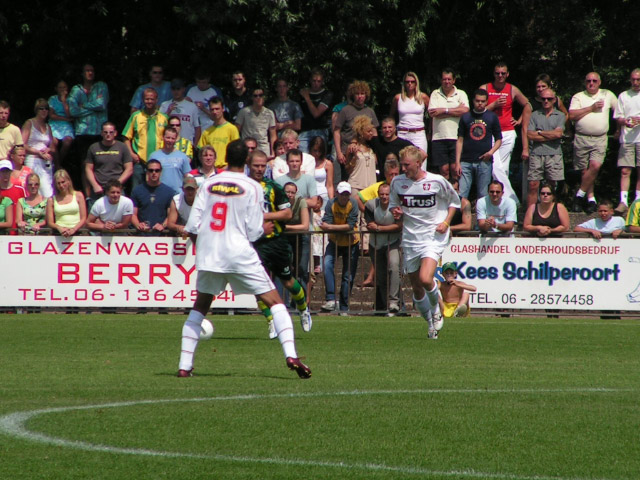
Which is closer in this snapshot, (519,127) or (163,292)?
(163,292)

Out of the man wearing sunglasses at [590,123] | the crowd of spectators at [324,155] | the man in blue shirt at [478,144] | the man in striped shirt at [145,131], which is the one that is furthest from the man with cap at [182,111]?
the man wearing sunglasses at [590,123]

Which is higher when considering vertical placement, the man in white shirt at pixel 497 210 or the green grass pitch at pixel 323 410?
the man in white shirt at pixel 497 210

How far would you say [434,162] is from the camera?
65.0ft

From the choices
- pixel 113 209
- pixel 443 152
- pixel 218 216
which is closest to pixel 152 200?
pixel 113 209

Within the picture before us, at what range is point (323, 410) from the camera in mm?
7391

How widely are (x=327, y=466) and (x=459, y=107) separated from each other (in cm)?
1445

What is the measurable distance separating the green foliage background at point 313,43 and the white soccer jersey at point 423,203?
854 centimetres

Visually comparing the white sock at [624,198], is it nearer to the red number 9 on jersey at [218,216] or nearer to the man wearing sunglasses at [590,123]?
the man wearing sunglasses at [590,123]

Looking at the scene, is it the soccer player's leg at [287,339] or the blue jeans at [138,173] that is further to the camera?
the blue jeans at [138,173]

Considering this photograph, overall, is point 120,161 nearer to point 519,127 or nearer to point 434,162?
point 434,162

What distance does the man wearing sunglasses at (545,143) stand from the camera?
768 inches

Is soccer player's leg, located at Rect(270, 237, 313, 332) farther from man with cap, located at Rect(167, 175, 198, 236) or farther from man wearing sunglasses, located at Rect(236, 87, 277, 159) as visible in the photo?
man wearing sunglasses, located at Rect(236, 87, 277, 159)

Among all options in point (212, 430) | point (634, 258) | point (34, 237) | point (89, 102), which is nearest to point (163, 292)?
point (34, 237)

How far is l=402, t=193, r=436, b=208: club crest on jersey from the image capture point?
13.4 metres
